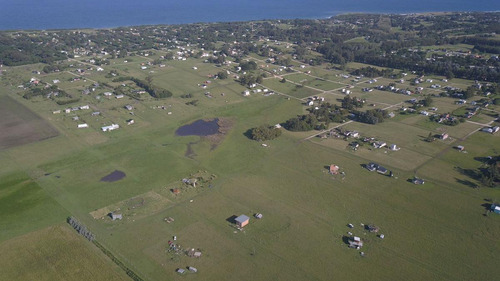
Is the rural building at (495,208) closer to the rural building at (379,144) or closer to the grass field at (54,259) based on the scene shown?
the rural building at (379,144)

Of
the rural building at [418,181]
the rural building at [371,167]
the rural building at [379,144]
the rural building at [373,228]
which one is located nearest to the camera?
the rural building at [373,228]

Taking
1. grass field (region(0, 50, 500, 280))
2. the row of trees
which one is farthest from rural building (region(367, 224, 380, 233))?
the row of trees

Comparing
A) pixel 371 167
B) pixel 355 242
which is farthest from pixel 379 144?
pixel 355 242

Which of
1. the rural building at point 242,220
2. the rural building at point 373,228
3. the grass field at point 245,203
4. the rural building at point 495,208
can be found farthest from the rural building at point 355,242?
the rural building at point 495,208

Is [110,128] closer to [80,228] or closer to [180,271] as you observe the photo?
[80,228]

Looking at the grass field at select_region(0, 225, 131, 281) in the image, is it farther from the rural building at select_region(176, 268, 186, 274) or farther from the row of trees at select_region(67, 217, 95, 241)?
the rural building at select_region(176, 268, 186, 274)

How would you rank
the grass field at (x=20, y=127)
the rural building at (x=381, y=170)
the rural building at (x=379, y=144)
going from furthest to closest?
the grass field at (x=20, y=127), the rural building at (x=379, y=144), the rural building at (x=381, y=170)
